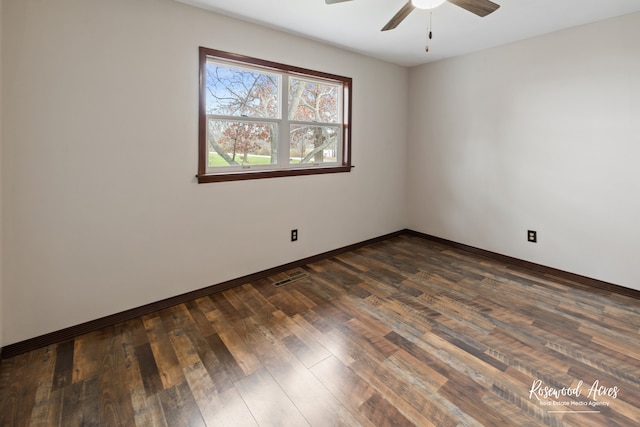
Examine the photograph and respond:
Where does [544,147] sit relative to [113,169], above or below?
above

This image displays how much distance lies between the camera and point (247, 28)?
288 centimetres

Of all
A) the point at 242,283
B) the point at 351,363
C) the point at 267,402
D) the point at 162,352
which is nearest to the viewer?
the point at 267,402

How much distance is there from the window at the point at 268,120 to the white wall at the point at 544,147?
1.46m

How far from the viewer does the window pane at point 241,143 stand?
9.47 feet

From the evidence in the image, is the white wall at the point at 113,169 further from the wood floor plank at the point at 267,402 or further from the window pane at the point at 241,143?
the wood floor plank at the point at 267,402

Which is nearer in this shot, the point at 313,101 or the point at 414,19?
the point at 414,19

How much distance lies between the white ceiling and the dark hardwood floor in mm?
2488

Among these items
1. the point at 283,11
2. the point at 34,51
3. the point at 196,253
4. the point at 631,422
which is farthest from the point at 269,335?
the point at 283,11

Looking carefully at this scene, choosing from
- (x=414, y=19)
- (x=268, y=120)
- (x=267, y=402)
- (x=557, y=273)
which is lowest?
(x=267, y=402)

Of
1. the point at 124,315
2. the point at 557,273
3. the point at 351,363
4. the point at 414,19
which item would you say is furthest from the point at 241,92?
the point at 557,273

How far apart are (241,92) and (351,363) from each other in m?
2.55

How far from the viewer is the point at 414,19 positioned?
2.78m

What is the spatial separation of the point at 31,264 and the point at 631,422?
11.7 ft

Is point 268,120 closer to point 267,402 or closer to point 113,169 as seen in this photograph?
point 113,169
